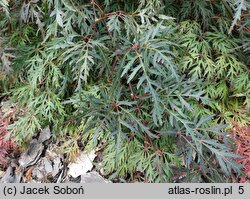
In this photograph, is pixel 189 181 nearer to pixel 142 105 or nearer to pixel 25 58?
pixel 142 105

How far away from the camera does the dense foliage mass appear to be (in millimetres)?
1898

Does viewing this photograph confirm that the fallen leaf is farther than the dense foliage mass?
Yes

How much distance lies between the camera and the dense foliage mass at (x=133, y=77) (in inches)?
74.7

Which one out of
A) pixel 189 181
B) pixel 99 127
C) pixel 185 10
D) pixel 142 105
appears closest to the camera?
pixel 99 127

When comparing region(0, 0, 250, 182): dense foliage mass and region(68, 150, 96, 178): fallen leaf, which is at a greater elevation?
region(0, 0, 250, 182): dense foliage mass

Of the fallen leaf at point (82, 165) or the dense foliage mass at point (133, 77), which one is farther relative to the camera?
the fallen leaf at point (82, 165)

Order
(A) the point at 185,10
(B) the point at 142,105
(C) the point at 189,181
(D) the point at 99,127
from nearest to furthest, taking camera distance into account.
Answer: (D) the point at 99,127, (C) the point at 189,181, (B) the point at 142,105, (A) the point at 185,10

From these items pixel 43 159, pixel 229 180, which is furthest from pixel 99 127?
pixel 229 180

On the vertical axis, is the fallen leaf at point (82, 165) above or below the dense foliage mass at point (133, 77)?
below

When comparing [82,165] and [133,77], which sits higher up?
[133,77]

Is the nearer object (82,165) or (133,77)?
(133,77)

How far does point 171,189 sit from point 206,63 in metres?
0.86

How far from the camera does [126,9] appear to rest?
88.8 inches

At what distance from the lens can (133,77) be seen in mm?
2105
